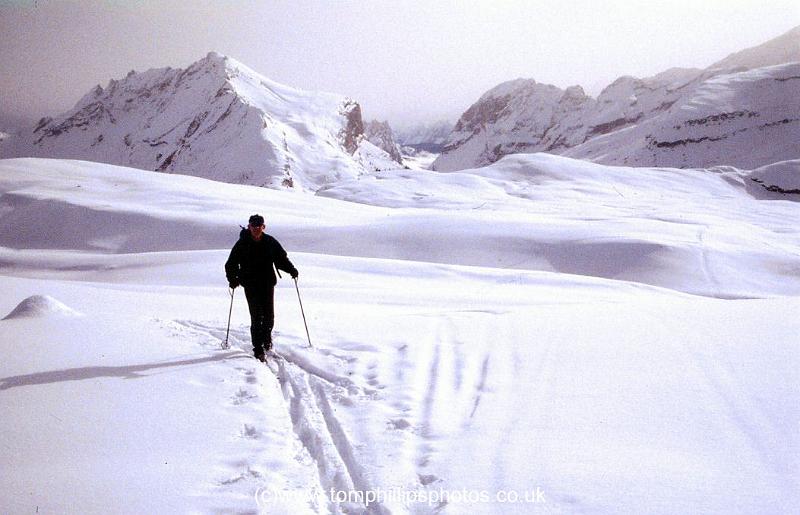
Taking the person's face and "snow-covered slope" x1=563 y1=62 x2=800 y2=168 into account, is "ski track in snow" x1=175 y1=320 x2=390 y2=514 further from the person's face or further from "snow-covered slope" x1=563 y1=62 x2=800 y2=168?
"snow-covered slope" x1=563 y1=62 x2=800 y2=168

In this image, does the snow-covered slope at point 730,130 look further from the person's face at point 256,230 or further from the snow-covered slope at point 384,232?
the person's face at point 256,230

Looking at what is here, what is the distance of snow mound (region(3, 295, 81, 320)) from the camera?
7.09 m

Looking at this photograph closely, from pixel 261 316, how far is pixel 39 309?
11.5ft

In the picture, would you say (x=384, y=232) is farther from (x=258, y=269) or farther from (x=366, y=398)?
(x=366, y=398)

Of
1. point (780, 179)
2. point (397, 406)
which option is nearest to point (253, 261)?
point (397, 406)

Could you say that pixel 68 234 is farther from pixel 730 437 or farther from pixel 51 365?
pixel 730 437

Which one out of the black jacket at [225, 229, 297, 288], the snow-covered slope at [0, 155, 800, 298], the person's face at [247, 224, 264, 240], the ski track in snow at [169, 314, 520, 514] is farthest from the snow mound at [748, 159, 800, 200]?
the person's face at [247, 224, 264, 240]

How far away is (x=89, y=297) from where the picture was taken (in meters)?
9.81

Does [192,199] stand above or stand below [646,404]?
above

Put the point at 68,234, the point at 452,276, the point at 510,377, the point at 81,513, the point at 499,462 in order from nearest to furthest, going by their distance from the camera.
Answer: the point at 81,513 → the point at 499,462 → the point at 510,377 → the point at 452,276 → the point at 68,234

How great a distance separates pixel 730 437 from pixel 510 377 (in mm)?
2028

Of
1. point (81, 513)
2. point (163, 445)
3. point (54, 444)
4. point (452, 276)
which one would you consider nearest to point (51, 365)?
point (54, 444)

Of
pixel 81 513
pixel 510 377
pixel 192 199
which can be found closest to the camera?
pixel 81 513

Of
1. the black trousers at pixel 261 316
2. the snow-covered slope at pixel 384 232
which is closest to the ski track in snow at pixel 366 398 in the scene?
the black trousers at pixel 261 316
